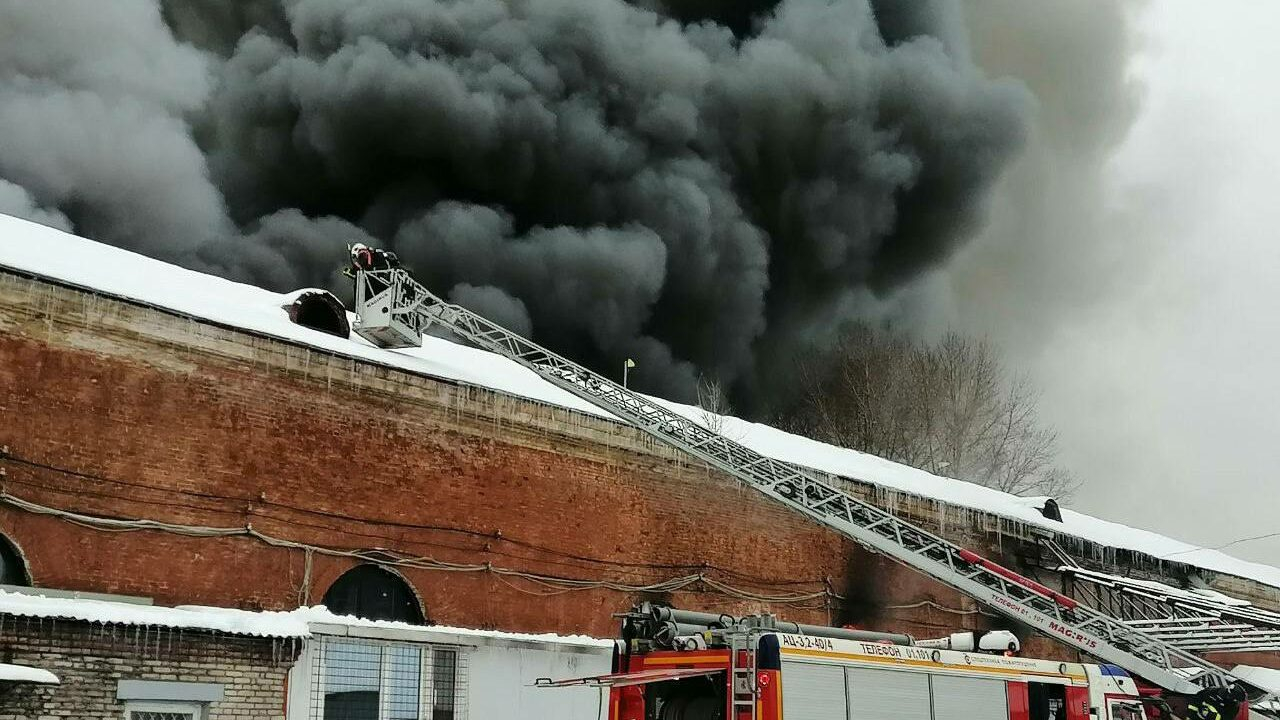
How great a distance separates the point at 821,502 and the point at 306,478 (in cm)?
622

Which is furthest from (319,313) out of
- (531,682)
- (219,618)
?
(531,682)

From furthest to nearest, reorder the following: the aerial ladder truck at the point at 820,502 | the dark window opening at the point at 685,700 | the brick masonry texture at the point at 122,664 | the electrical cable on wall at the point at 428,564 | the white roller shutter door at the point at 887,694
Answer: the aerial ladder truck at the point at 820,502, the electrical cable on wall at the point at 428,564, the brick masonry texture at the point at 122,664, the white roller shutter door at the point at 887,694, the dark window opening at the point at 685,700

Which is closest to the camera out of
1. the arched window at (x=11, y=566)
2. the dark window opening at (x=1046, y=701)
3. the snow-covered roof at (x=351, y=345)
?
the dark window opening at (x=1046, y=701)

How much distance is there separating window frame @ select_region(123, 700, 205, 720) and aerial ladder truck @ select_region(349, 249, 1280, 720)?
5.69m

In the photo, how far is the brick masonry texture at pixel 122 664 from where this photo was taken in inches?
384

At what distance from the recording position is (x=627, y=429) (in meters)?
16.4

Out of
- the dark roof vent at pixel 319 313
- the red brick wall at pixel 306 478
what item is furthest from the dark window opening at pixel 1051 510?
the dark roof vent at pixel 319 313

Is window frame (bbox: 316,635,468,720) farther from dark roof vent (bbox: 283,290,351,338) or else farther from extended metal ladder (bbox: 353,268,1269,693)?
dark roof vent (bbox: 283,290,351,338)

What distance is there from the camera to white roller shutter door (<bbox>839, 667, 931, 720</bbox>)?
29.0 feet

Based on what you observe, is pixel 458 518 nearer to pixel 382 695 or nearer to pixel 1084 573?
pixel 382 695

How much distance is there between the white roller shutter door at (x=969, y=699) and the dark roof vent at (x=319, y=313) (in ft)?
29.6

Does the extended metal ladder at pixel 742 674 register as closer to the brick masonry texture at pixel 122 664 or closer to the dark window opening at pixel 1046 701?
the dark window opening at pixel 1046 701

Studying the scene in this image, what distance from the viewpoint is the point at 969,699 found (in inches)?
380

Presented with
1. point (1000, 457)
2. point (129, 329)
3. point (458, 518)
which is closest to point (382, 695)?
point (458, 518)
